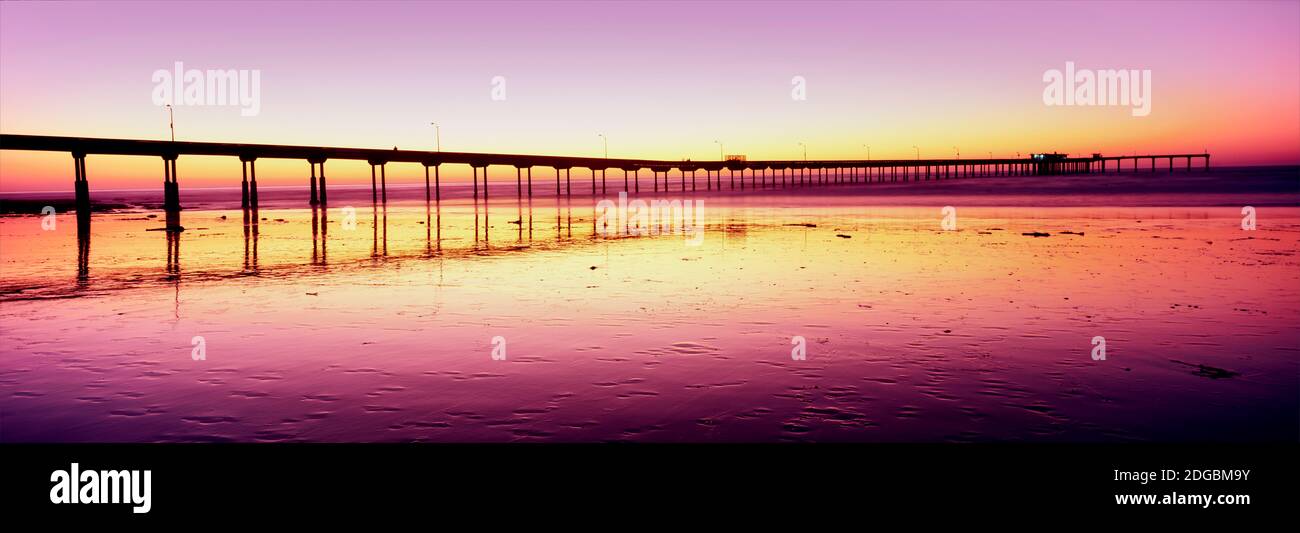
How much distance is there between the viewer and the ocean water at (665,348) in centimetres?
747

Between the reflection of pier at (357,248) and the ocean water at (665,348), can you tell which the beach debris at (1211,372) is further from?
the reflection of pier at (357,248)

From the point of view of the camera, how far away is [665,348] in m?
11.1

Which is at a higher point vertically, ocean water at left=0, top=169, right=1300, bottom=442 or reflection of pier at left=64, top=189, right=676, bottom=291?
reflection of pier at left=64, top=189, right=676, bottom=291

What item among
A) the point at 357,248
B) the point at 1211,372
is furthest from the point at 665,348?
the point at 357,248

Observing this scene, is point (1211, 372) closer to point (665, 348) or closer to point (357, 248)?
point (665, 348)

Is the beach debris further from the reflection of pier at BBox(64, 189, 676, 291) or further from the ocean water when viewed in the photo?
the reflection of pier at BBox(64, 189, 676, 291)

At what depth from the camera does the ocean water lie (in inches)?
294

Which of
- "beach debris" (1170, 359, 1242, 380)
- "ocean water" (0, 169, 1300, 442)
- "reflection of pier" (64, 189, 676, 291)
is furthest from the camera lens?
"reflection of pier" (64, 189, 676, 291)

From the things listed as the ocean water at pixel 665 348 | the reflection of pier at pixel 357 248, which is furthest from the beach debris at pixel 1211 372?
the reflection of pier at pixel 357 248

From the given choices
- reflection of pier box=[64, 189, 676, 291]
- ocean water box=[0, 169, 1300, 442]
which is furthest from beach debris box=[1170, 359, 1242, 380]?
reflection of pier box=[64, 189, 676, 291]

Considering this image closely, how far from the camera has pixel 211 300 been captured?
53.5ft
